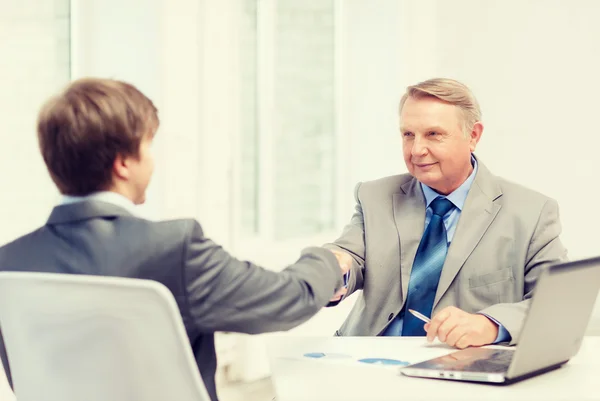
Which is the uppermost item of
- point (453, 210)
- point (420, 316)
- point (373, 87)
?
point (373, 87)

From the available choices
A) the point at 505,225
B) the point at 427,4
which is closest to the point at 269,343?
the point at 505,225

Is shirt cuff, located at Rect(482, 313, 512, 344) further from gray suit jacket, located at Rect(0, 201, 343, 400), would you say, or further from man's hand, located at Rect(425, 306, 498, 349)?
gray suit jacket, located at Rect(0, 201, 343, 400)

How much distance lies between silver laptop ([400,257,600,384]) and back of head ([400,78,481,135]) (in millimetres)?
903

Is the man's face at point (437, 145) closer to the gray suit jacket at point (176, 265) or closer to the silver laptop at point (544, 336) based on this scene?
the silver laptop at point (544, 336)

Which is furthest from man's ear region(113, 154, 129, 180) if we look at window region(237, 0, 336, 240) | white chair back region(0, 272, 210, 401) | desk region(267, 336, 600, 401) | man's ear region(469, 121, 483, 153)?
window region(237, 0, 336, 240)

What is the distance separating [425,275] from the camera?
2221mm

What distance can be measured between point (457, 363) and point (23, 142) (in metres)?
1.69

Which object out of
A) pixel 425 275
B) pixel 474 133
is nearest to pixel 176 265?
pixel 425 275

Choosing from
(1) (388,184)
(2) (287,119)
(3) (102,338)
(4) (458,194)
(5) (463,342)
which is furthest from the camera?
(2) (287,119)

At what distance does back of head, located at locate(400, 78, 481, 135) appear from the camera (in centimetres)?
231

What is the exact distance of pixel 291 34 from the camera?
411cm

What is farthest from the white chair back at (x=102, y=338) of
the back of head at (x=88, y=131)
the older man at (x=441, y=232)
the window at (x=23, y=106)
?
the window at (x=23, y=106)

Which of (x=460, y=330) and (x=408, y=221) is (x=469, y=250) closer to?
(x=408, y=221)

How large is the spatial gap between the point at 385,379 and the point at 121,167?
0.61 meters
